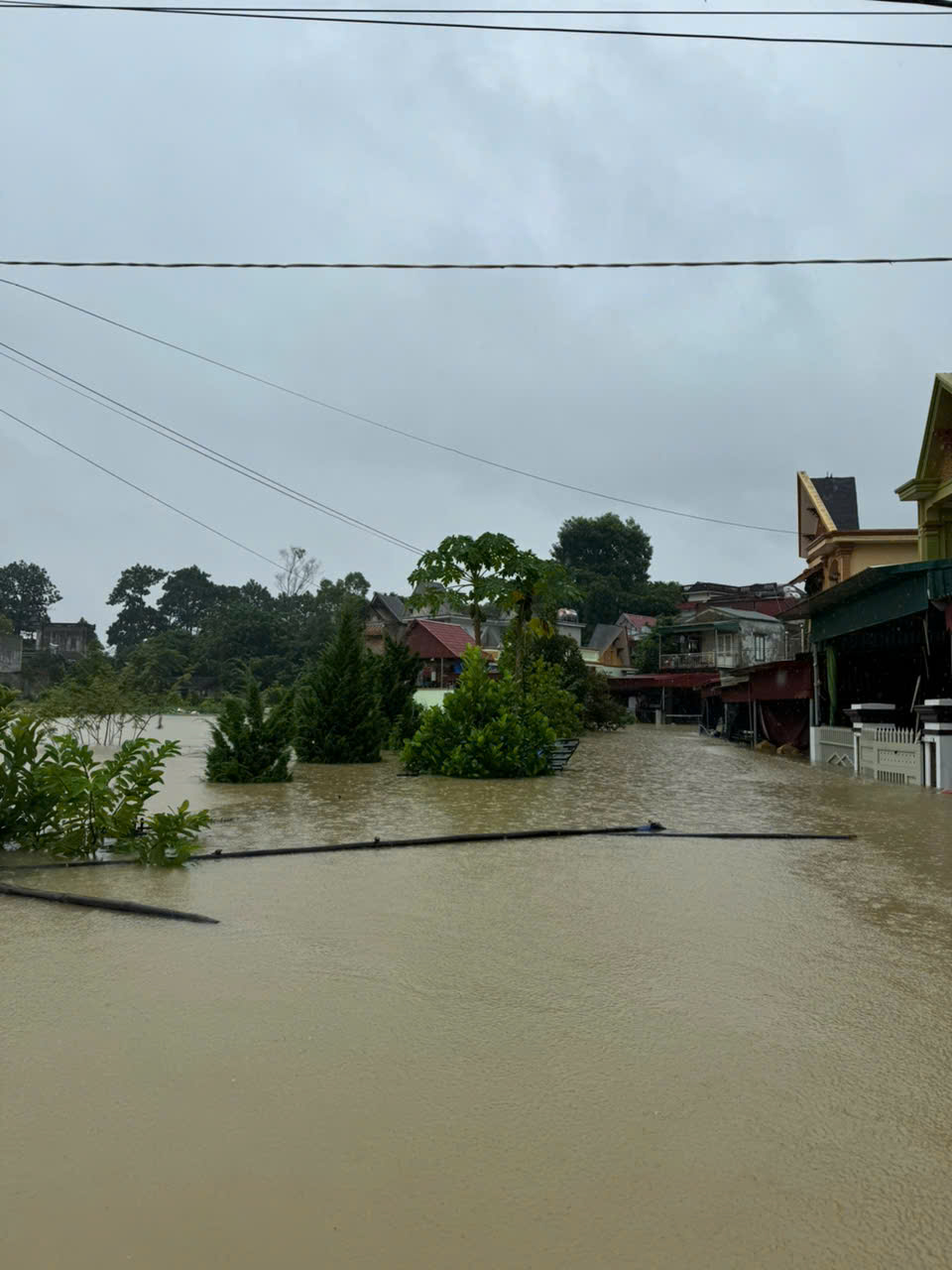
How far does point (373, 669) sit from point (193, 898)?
2052cm

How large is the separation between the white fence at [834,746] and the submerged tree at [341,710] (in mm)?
10321

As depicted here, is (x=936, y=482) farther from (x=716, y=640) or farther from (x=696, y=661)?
(x=696, y=661)

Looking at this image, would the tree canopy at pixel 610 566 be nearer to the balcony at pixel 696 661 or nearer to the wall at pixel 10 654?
the balcony at pixel 696 661

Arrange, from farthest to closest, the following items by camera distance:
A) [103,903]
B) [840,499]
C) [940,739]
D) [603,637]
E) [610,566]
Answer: [610,566] < [603,637] < [840,499] < [940,739] < [103,903]

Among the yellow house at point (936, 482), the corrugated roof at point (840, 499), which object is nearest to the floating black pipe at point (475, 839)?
the yellow house at point (936, 482)

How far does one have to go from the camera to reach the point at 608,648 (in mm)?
72125

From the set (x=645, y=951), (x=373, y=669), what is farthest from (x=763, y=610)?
(x=645, y=951)

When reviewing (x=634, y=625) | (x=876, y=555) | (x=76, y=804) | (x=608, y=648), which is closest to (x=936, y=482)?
(x=876, y=555)

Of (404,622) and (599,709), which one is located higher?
(404,622)

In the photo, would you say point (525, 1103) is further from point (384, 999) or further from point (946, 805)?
point (946, 805)

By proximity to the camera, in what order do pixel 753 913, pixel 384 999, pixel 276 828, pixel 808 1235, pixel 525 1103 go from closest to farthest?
pixel 808 1235 → pixel 525 1103 → pixel 384 999 → pixel 753 913 → pixel 276 828

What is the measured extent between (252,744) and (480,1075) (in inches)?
575

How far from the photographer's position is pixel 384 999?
4.81 meters

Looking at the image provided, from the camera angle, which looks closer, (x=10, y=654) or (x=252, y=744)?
(x=252, y=744)
